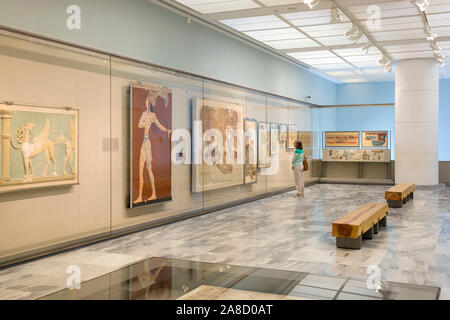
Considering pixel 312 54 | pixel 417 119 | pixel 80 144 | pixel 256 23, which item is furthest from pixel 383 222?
pixel 417 119

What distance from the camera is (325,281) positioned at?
12.8 feet

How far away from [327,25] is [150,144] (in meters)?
6.55

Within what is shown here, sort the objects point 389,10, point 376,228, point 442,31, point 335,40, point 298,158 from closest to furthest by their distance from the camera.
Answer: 1. point 376,228
2. point 389,10
3. point 442,31
4. point 335,40
5. point 298,158

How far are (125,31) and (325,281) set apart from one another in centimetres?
762

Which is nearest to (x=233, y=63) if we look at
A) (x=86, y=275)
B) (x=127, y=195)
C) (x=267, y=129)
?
(x=267, y=129)

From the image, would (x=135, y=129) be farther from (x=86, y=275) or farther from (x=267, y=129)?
(x=267, y=129)

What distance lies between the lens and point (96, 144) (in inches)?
357

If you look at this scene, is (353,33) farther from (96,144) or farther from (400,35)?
(96,144)

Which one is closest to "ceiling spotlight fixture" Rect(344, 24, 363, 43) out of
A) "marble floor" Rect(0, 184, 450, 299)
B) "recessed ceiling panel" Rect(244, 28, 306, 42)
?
"recessed ceiling panel" Rect(244, 28, 306, 42)

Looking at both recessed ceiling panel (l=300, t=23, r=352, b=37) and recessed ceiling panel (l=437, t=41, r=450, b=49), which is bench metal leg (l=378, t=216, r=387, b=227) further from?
recessed ceiling panel (l=437, t=41, r=450, b=49)

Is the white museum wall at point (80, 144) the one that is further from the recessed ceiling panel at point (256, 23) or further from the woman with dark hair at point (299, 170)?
the woman with dark hair at point (299, 170)

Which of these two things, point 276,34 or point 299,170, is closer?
point 276,34

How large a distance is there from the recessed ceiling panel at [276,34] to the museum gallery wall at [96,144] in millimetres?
2149

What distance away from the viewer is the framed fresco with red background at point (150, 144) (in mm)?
10016
